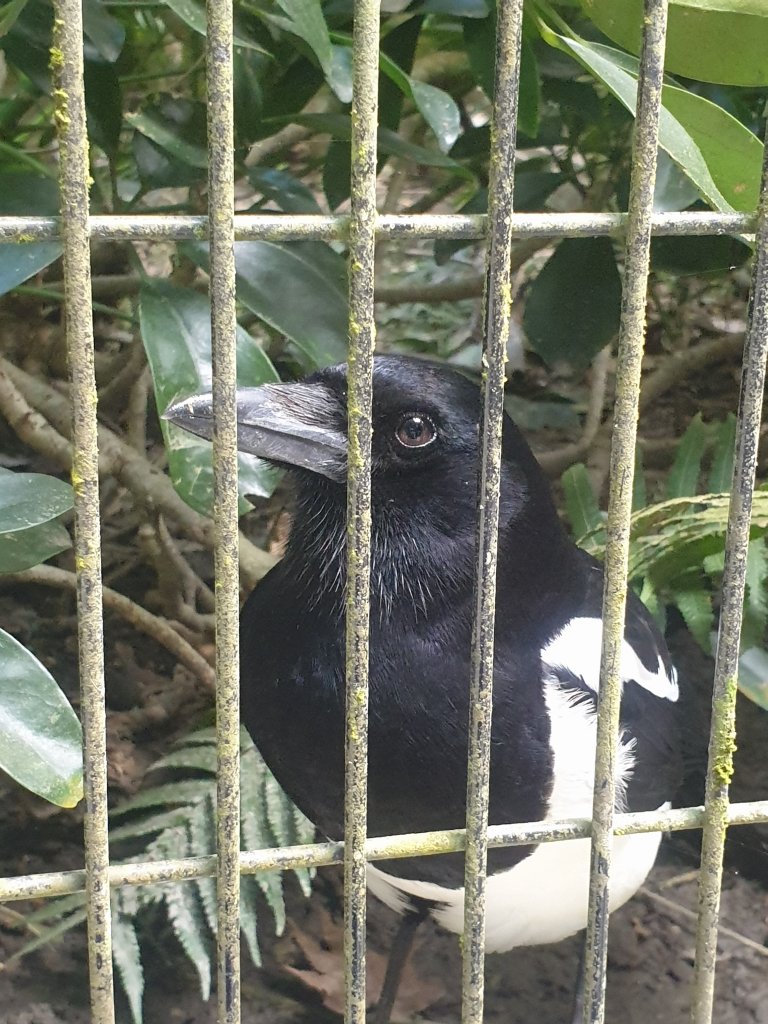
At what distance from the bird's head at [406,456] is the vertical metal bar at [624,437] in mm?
540

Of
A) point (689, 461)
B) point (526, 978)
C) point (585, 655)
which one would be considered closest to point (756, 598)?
point (585, 655)

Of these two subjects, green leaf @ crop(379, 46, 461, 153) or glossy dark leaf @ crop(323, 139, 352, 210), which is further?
glossy dark leaf @ crop(323, 139, 352, 210)

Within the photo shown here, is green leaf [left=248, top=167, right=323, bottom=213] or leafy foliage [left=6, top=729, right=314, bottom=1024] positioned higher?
green leaf [left=248, top=167, right=323, bottom=213]

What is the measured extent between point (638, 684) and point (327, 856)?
Result: 2.77 ft

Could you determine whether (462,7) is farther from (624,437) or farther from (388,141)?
(624,437)

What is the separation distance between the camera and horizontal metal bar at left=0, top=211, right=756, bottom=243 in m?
0.74

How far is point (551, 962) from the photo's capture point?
1.87 metres

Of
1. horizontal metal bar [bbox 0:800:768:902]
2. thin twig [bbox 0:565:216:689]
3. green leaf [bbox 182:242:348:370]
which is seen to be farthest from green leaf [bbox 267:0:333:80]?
thin twig [bbox 0:565:216:689]

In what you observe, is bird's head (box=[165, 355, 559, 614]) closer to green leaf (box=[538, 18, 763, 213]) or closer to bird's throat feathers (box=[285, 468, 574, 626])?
bird's throat feathers (box=[285, 468, 574, 626])

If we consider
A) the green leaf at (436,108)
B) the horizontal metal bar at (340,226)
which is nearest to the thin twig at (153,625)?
the green leaf at (436,108)

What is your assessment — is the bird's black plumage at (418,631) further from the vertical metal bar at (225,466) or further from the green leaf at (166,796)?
the vertical metal bar at (225,466)

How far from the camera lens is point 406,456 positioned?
4.64 feet

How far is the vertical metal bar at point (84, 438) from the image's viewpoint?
693 mm

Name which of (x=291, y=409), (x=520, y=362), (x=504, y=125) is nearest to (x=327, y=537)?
(x=291, y=409)
